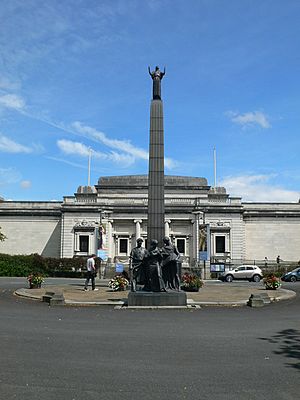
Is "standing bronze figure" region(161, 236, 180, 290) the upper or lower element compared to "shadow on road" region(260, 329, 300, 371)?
upper

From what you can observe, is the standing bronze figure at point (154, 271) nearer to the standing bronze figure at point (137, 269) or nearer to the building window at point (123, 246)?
the standing bronze figure at point (137, 269)

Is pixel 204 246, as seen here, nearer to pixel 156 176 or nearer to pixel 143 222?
pixel 143 222

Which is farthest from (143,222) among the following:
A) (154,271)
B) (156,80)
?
(154,271)

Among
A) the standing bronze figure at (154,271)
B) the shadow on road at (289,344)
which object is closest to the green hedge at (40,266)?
the standing bronze figure at (154,271)

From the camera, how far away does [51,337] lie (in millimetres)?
10000

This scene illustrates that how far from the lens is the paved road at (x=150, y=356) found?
622 centimetres

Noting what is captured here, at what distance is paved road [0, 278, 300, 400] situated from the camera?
6.22 meters

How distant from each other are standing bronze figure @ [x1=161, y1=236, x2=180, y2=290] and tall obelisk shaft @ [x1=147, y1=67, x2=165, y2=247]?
1.95m

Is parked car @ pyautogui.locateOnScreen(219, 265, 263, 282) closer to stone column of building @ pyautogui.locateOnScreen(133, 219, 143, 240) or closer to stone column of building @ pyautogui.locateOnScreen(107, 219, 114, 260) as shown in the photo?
stone column of building @ pyautogui.locateOnScreen(133, 219, 143, 240)

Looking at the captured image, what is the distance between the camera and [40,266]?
46.6 meters

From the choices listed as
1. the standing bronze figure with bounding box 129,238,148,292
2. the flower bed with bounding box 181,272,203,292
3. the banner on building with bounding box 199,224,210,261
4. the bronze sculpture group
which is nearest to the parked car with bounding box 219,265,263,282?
the banner on building with bounding box 199,224,210,261

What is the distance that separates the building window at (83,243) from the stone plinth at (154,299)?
1603 inches

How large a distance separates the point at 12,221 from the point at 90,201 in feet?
38.3

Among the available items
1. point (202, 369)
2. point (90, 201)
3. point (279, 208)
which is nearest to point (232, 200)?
point (279, 208)
